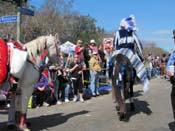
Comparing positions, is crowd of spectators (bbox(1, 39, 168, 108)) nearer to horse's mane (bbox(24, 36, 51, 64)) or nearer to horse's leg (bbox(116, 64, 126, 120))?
horse's leg (bbox(116, 64, 126, 120))

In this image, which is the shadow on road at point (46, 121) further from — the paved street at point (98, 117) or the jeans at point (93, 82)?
the jeans at point (93, 82)

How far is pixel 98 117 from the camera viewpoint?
36.0 feet

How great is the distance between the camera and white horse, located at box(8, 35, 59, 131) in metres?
8.84

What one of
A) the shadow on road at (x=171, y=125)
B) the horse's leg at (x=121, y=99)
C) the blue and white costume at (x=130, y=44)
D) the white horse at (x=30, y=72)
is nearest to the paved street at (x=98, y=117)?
the shadow on road at (x=171, y=125)

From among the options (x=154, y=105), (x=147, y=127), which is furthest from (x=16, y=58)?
(x=154, y=105)

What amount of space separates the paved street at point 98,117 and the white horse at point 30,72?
49cm

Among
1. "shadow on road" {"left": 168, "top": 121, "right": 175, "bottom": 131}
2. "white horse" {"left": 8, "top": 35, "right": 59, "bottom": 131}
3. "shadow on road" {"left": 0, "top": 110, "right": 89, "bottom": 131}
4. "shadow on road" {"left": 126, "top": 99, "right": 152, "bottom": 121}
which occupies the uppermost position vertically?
"white horse" {"left": 8, "top": 35, "right": 59, "bottom": 131}

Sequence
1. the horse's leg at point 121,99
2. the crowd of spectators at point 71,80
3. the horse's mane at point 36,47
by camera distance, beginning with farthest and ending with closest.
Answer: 1. the crowd of spectators at point 71,80
2. the horse's leg at point 121,99
3. the horse's mane at point 36,47

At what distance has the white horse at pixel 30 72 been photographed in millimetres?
8844

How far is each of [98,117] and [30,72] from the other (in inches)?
111

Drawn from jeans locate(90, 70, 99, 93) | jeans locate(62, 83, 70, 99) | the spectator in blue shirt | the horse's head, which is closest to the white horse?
the horse's head

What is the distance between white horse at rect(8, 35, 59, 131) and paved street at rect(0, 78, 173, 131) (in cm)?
49

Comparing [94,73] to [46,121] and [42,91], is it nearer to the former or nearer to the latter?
[42,91]

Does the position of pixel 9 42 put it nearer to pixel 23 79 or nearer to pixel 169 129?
pixel 23 79
